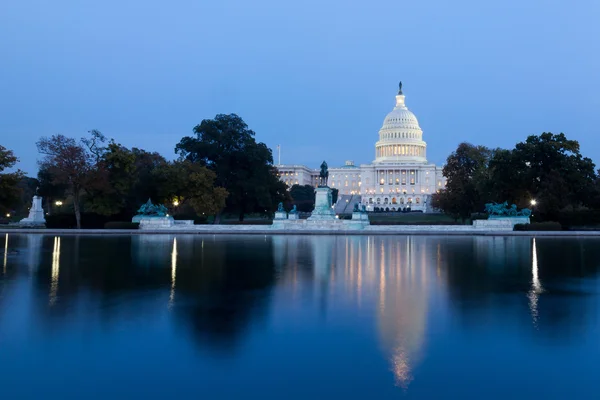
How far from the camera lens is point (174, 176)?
166ft

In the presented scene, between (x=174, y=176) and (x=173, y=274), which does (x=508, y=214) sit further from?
(x=173, y=274)

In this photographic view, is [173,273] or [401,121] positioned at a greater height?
[401,121]

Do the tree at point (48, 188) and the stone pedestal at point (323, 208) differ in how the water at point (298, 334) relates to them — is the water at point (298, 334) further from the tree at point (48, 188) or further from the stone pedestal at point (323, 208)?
the tree at point (48, 188)

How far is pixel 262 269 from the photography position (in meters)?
17.0

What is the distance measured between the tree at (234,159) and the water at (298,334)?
4036 cm

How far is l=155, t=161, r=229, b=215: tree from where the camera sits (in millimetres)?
50250

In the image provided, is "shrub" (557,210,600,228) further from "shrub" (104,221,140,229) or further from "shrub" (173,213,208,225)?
"shrub" (104,221,140,229)

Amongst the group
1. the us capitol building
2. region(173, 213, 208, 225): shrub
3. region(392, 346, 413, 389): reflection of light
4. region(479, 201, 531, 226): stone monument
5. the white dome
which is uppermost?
the white dome

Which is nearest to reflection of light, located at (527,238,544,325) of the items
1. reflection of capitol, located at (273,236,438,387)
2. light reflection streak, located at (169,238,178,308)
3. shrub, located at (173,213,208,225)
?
reflection of capitol, located at (273,236,438,387)

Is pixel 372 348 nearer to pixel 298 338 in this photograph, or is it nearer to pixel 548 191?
pixel 298 338

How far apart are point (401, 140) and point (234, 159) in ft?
314

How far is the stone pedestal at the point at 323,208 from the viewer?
47.6m

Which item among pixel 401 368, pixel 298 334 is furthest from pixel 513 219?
pixel 401 368

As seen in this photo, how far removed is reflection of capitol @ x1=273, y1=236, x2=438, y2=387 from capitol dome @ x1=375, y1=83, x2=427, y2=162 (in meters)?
127
